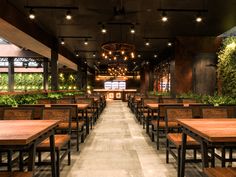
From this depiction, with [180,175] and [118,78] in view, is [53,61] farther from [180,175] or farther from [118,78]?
[118,78]

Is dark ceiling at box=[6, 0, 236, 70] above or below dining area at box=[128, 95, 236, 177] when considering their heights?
above

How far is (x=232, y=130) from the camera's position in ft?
7.98

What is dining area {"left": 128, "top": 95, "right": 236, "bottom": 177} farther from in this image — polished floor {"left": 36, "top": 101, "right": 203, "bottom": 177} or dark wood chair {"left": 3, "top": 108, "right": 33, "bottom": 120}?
dark wood chair {"left": 3, "top": 108, "right": 33, "bottom": 120}

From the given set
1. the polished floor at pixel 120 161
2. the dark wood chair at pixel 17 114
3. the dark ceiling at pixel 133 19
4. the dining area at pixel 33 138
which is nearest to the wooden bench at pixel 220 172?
the polished floor at pixel 120 161

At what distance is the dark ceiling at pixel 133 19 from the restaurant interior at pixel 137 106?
0.10ft

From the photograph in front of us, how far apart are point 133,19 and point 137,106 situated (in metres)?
3.38

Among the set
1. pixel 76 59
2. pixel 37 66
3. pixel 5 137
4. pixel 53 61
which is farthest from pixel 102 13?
pixel 37 66

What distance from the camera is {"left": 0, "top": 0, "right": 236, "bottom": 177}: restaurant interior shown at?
2.98 meters

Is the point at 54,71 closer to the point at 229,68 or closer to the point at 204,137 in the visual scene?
the point at 229,68

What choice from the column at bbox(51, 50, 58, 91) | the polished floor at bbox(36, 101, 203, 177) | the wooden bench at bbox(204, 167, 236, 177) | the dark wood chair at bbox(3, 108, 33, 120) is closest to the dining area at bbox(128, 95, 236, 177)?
the wooden bench at bbox(204, 167, 236, 177)

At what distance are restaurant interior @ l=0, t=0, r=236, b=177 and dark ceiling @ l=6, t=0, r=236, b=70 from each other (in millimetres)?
30

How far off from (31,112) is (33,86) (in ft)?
78.2

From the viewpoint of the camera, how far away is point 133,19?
863 centimetres

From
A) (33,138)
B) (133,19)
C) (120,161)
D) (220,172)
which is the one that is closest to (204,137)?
(220,172)
